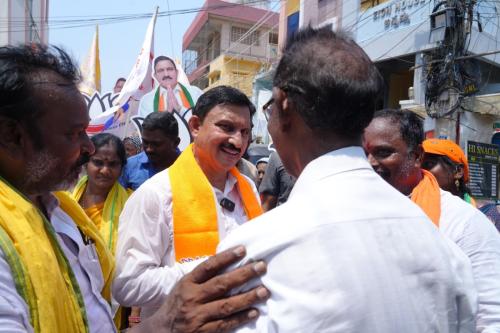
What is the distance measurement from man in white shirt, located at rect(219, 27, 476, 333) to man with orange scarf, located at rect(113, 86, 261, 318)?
38.1 inches

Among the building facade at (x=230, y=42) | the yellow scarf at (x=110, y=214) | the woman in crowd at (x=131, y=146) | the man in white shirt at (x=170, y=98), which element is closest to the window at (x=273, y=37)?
the building facade at (x=230, y=42)

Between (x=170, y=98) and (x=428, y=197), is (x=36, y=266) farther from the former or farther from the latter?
(x=170, y=98)

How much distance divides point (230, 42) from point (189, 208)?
27.3 m

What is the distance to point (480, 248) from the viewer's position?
184cm

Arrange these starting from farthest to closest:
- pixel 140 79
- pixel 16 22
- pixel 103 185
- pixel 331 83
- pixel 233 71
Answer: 1. pixel 233 71
2. pixel 16 22
3. pixel 140 79
4. pixel 103 185
5. pixel 331 83

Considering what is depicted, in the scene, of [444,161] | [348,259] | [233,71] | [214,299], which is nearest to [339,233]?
[348,259]

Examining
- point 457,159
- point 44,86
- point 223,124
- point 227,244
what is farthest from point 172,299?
point 457,159

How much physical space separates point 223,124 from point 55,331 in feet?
4.33

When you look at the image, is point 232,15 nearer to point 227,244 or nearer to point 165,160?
point 165,160

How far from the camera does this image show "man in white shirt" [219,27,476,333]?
91 cm

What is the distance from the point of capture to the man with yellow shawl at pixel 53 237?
1.03m

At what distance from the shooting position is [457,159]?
117 inches

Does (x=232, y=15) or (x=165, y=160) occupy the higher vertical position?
(x=232, y=15)

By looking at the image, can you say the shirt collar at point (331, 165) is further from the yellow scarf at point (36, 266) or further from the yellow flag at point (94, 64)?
the yellow flag at point (94, 64)
